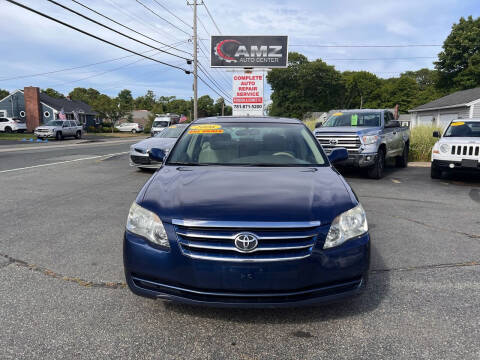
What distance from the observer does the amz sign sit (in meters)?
23.3

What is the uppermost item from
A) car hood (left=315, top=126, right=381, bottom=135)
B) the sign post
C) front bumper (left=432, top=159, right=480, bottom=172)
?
the sign post

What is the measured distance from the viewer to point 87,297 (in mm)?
3025

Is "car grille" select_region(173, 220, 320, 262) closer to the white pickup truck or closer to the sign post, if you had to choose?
the white pickup truck

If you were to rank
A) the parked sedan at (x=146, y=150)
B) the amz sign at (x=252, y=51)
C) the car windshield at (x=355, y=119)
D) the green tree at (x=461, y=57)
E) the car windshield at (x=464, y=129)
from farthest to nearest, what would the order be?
the green tree at (x=461, y=57), the amz sign at (x=252, y=51), the parked sedan at (x=146, y=150), the car windshield at (x=355, y=119), the car windshield at (x=464, y=129)

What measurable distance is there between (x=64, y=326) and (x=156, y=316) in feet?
2.10

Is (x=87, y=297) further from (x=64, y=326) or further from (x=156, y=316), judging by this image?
(x=156, y=316)

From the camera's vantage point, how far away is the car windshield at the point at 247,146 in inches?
147

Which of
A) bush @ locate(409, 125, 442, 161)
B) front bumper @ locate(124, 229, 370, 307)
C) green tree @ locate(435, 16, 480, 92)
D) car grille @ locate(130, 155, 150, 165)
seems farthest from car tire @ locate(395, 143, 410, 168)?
green tree @ locate(435, 16, 480, 92)

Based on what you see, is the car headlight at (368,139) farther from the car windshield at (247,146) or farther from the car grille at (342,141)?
the car windshield at (247,146)

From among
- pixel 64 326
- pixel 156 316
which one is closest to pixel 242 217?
pixel 156 316

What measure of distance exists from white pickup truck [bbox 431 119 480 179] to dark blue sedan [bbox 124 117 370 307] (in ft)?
25.1

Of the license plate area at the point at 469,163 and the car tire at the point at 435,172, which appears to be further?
the car tire at the point at 435,172

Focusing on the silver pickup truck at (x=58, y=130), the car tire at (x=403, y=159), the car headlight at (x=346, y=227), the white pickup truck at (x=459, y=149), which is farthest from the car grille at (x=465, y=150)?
the silver pickup truck at (x=58, y=130)

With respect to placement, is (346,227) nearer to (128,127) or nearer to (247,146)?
(247,146)
